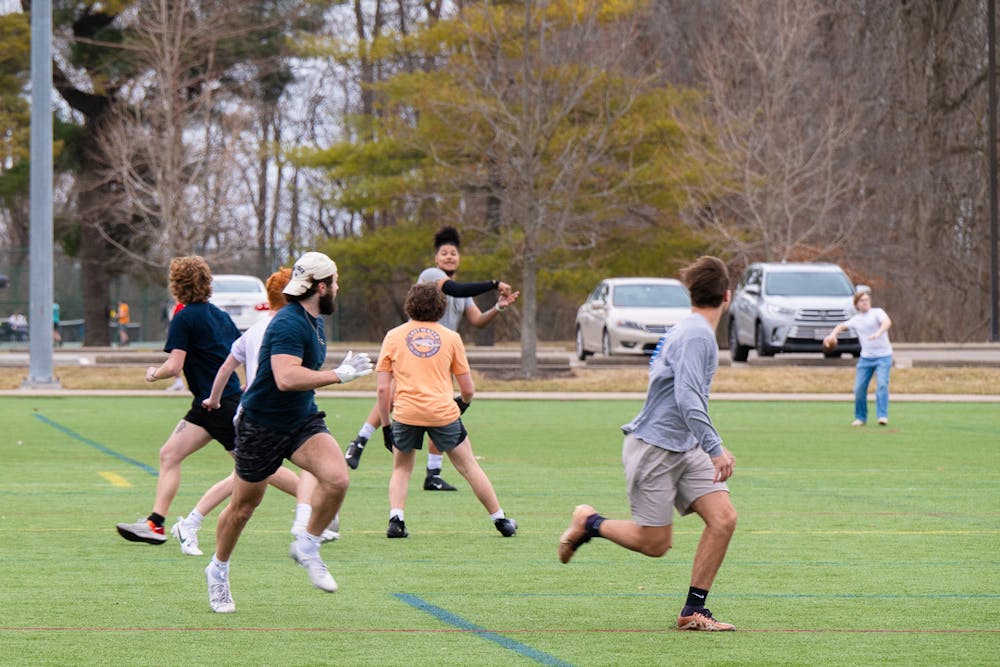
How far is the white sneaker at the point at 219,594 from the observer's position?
7.85m

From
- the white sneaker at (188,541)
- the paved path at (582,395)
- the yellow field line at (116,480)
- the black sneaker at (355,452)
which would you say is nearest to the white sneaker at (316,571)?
the white sneaker at (188,541)

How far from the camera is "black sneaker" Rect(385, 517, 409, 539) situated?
10633mm

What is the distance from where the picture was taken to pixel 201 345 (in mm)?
10188

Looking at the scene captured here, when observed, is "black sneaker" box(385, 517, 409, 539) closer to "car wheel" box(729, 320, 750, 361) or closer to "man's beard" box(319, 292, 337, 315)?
"man's beard" box(319, 292, 337, 315)

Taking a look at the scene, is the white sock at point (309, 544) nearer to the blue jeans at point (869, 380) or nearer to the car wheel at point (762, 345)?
the blue jeans at point (869, 380)

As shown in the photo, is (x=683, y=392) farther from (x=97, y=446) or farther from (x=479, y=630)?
(x=97, y=446)

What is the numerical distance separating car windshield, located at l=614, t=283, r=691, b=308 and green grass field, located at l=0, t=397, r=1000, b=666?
16.2 m

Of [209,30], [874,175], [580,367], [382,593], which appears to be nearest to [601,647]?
[382,593]

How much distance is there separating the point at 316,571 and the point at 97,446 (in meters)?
10.6

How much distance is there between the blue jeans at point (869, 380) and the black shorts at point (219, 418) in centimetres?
1136

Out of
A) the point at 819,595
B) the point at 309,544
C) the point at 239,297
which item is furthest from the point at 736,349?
the point at 309,544

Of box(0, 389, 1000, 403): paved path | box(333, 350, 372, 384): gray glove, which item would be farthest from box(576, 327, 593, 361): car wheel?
box(333, 350, 372, 384): gray glove

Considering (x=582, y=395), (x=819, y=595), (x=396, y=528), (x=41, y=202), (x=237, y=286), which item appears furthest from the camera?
(x=237, y=286)

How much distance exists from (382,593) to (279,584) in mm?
632
